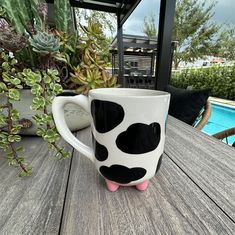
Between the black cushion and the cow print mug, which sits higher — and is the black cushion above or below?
below

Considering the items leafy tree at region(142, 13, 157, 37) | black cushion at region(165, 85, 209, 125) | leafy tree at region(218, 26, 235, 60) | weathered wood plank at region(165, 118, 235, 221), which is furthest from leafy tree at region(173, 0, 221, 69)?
weathered wood plank at region(165, 118, 235, 221)

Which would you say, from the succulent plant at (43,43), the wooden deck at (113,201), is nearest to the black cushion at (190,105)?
the wooden deck at (113,201)

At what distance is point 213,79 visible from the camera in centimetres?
450

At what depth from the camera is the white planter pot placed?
434mm

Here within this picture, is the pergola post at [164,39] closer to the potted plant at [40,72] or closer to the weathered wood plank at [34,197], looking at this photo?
the potted plant at [40,72]

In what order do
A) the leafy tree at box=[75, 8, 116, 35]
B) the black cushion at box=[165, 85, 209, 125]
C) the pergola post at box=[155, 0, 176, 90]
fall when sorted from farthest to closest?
the leafy tree at box=[75, 8, 116, 35] → the pergola post at box=[155, 0, 176, 90] → the black cushion at box=[165, 85, 209, 125]

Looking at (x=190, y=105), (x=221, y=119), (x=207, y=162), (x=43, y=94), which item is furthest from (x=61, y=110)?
A: (x=221, y=119)

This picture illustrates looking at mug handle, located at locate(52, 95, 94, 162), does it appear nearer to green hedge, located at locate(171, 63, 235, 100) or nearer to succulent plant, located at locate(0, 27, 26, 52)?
succulent plant, located at locate(0, 27, 26, 52)

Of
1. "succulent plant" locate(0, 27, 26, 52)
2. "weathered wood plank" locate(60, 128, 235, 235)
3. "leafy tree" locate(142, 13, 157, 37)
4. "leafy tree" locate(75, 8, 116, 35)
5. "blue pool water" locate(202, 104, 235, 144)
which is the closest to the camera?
"weathered wood plank" locate(60, 128, 235, 235)

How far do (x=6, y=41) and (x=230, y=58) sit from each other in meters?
5.35

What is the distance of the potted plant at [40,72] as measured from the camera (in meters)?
0.31

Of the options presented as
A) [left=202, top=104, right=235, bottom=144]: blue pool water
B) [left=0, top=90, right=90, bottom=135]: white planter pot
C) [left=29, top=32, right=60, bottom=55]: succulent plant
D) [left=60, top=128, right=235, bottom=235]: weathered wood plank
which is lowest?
[left=202, top=104, right=235, bottom=144]: blue pool water

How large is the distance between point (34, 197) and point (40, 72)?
0.27m

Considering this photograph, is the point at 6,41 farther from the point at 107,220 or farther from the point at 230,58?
the point at 230,58
